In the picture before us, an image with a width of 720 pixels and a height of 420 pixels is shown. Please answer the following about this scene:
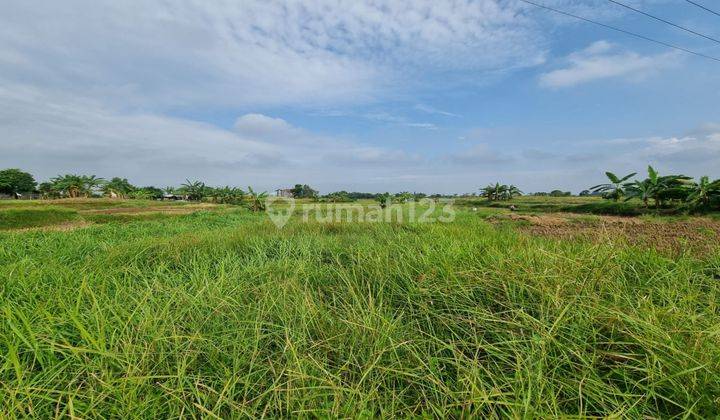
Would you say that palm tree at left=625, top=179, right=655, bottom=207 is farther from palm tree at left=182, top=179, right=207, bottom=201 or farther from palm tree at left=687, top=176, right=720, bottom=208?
palm tree at left=182, top=179, right=207, bottom=201

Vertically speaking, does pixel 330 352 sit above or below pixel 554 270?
below

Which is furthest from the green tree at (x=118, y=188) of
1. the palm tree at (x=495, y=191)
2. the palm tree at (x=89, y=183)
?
the palm tree at (x=495, y=191)

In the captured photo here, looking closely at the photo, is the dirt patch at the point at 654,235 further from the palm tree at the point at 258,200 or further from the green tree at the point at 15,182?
the green tree at the point at 15,182

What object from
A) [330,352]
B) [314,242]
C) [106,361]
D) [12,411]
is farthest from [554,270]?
[314,242]

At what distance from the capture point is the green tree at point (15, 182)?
5078cm

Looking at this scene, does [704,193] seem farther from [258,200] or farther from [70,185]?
[70,185]

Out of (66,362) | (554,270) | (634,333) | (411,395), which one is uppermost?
(554,270)

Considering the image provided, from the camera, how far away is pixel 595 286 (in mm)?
2334

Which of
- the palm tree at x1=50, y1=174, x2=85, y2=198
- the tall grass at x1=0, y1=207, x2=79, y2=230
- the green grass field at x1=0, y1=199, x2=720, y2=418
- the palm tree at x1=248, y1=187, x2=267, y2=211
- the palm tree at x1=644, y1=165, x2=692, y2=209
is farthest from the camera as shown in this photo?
the palm tree at x1=50, y1=174, x2=85, y2=198

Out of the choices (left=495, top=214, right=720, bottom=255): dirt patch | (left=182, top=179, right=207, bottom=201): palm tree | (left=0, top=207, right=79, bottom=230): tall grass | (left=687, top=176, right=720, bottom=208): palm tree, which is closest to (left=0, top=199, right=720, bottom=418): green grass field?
(left=495, top=214, right=720, bottom=255): dirt patch

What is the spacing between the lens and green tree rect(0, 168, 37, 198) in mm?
50781

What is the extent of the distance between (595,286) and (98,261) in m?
5.67

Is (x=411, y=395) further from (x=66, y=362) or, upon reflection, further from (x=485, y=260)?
(x=66, y=362)

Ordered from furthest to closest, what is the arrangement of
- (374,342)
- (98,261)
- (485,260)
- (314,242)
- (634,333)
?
(314,242) < (98,261) < (485,260) < (374,342) < (634,333)
